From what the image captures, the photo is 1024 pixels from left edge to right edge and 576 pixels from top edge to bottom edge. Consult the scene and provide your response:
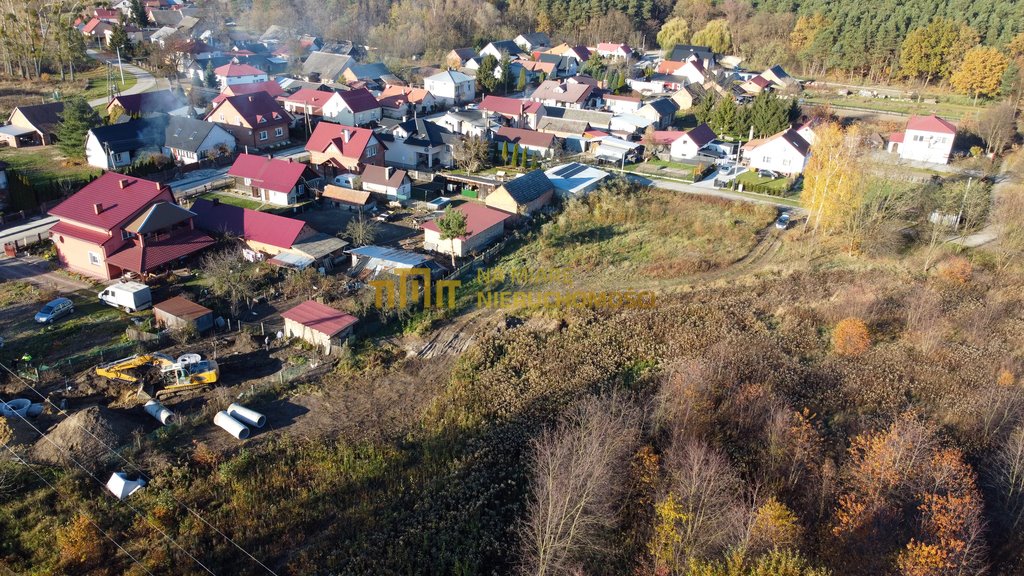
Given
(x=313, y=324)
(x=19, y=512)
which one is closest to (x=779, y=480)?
(x=313, y=324)

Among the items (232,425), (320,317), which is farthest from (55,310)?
(232,425)

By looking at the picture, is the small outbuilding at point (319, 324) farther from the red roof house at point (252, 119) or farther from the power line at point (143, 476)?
the red roof house at point (252, 119)

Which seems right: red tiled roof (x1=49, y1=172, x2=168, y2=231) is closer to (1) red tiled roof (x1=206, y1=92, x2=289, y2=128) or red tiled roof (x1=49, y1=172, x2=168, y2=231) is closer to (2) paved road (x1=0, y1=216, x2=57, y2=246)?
(2) paved road (x1=0, y1=216, x2=57, y2=246)

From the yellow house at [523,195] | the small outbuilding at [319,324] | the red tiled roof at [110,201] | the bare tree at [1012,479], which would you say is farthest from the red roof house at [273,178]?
the bare tree at [1012,479]

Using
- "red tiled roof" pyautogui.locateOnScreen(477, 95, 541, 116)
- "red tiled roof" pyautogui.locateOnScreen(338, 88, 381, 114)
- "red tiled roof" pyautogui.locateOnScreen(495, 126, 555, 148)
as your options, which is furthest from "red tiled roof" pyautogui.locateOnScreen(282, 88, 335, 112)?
"red tiled roof" pyautogui.locateOnScreen(495, 126, 555, 148)

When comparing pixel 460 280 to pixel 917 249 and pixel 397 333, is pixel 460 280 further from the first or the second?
pixel 917 249

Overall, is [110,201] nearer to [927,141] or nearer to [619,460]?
[619,460]
